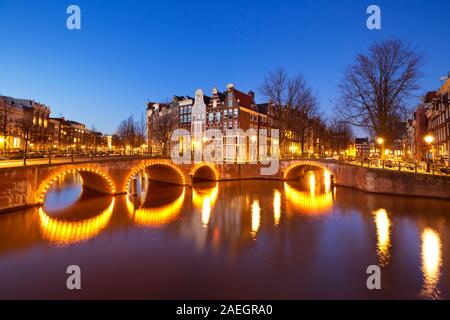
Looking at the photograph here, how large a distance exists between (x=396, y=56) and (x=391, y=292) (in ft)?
93.9

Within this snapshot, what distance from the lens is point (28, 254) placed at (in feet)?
38.3

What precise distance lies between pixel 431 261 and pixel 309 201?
14.2m

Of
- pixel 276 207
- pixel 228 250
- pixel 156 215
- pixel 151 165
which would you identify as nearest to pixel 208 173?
pixel 151 165

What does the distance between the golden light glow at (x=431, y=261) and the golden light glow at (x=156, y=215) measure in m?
14.1

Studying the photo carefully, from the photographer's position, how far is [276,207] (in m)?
22.1

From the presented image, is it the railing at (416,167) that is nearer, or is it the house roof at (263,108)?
the railing at (416,167)

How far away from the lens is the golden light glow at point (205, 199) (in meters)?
19.5

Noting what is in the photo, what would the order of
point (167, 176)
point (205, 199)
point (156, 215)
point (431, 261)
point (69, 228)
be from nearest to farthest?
point (431, 261), point (69, 228), point (156, 215), point (205, 199), point (167, 176)

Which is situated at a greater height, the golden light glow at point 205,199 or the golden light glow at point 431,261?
the golden light glow at point 205,199

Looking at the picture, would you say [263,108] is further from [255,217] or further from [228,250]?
[228,250]

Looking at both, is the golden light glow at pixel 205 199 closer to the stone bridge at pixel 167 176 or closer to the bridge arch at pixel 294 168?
the stone bridge at pixel 167 176

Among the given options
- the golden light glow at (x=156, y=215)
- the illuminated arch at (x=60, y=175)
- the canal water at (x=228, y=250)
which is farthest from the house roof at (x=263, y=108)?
the illuminated arch at (x=60, y=175)
